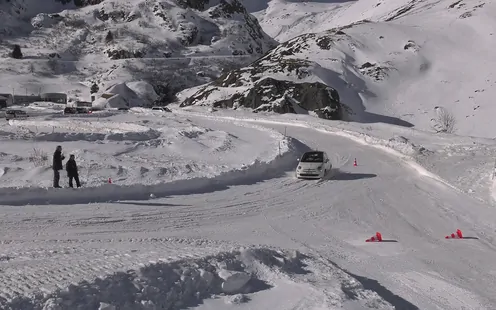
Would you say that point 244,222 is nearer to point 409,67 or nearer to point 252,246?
point 252,246

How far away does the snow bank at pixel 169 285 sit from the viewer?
22.6ft

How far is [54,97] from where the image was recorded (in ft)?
332

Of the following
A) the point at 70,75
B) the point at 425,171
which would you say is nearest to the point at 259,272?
the point at 425,171

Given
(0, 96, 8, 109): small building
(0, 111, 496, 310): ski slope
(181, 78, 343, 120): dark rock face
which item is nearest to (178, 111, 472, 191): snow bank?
(0, 111, 496, 310): ski slope

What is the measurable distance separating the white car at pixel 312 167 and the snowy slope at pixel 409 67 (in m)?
56.2

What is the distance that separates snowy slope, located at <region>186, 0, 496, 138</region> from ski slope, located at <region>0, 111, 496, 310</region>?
60.2 metres

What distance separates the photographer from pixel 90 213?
14062mm

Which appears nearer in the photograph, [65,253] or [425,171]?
[65,253]

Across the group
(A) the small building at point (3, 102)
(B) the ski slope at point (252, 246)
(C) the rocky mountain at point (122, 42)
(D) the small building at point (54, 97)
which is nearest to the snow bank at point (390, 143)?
(B) the ski slope at point (252, 246)

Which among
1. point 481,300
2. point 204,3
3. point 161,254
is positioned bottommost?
point 481,300

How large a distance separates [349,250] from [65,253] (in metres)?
6.91

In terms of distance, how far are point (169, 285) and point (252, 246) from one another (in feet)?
10.0

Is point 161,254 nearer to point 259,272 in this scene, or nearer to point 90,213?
point 259,272

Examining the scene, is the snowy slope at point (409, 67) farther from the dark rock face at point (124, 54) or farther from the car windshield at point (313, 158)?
the car windshield at point (313, 158)
